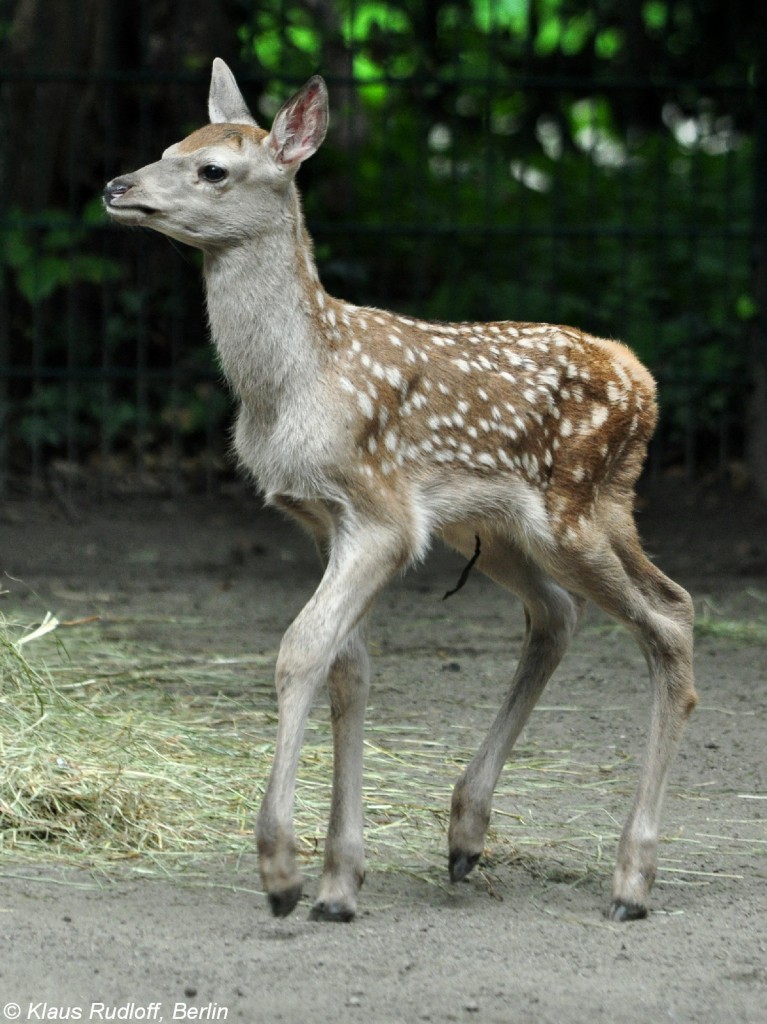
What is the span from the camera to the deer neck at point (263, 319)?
178 inches

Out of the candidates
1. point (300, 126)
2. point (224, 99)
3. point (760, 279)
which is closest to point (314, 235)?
point (760, 279)

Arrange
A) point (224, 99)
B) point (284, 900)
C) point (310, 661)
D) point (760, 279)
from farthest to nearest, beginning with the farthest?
point (760, 279) → point (224, 99) → point (310, 661) → point (284, 900)

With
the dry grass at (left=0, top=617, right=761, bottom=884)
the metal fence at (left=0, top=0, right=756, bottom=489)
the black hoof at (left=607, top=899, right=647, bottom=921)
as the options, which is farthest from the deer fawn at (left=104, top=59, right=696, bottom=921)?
the metal fence at (left=0, top=0, right=756, bottom=489)

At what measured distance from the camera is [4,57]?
11.1 meters

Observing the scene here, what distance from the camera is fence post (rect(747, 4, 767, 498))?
10703mm

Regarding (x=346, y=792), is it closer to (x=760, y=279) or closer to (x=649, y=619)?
(x=649, y=619)

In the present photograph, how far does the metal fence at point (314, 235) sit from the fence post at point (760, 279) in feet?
0.58

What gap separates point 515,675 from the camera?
497 centimetres

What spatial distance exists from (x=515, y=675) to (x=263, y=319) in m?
1.33

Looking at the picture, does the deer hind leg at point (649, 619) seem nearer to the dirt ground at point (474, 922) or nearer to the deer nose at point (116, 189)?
the dirt ground at point (474, 922)

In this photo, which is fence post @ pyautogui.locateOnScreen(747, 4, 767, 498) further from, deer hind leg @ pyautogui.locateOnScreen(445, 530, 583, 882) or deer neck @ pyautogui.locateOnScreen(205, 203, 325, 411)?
deer neck @ pyautogui.locateOnScreen(205, 203, 325, 411)

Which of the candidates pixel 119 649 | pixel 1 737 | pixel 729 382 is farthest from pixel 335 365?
pixel 729 382

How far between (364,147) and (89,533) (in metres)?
4.60

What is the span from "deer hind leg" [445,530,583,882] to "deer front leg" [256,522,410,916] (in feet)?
1.36
